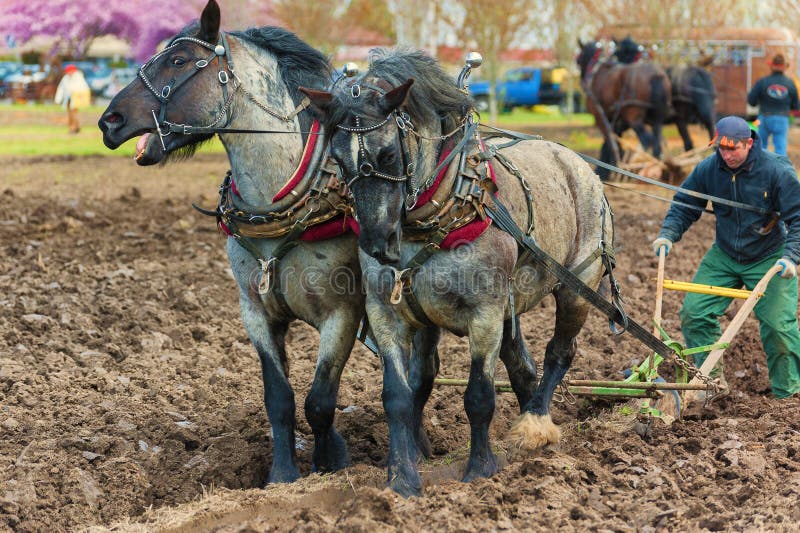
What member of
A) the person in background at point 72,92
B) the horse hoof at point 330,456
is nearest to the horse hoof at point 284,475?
the horse hoof at point 330,456

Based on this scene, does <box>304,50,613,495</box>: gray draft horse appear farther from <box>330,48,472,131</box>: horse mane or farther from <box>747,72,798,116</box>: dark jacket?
<box>747,72,798,116</box>: dark jacket

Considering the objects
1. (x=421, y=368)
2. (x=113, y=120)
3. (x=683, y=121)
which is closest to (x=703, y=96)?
(x=683, y=121)

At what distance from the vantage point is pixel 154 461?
5.41 m

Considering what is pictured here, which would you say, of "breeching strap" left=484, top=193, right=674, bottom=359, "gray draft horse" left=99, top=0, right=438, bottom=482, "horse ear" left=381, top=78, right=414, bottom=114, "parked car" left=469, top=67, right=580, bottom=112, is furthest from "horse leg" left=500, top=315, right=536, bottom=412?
"parked car" left=469, top=67, right=580, bottom=112

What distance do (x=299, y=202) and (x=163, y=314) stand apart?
11.2 ft

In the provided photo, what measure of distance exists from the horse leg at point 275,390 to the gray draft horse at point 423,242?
610mm

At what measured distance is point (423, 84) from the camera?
484 cm

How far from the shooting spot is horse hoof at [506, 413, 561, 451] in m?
5.55

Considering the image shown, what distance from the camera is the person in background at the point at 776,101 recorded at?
48.5ft

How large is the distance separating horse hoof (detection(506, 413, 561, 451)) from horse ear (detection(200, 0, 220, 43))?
8.11ft

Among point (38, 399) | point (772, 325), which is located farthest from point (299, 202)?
point (772, 325)

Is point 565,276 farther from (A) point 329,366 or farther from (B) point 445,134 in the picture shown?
(A) point 329,366

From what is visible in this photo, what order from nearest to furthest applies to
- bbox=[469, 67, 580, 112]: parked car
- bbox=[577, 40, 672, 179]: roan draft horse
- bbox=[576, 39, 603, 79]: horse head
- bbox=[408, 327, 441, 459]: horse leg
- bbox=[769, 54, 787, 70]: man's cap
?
bbox=[408, 327, 441, 459]: horse leg, bbox=[769, 54, 787, 70]: man's cap, bbox=[577, 40, 672, 179]: roan draft horse, bbox=[576, 39, 603, 79]: horse head, bbox=[469, 67, 580, 112]: parked car

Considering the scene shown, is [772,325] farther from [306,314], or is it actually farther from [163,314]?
[163,314]
